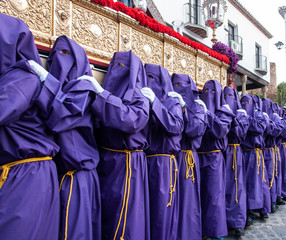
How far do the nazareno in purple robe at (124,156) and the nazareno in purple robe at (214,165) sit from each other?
4.15 feet

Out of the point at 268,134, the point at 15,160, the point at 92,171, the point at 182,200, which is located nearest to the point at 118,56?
the point at 92,171

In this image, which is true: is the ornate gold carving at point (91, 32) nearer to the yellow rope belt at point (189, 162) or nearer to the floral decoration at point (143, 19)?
the floral decoration at point (143, 19)

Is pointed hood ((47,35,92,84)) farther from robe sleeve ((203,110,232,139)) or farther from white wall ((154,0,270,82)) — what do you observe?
white wall ((154,0,270,82))

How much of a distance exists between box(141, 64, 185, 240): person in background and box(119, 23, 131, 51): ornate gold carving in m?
1.28

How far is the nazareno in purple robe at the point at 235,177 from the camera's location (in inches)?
151

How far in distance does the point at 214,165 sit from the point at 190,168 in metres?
0.55

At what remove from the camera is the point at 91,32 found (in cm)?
365

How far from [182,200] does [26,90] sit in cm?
228

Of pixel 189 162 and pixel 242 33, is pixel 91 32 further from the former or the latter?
pixel 242 33

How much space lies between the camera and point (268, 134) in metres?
5.32

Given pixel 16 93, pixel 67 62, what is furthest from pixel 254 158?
pixel 16 93

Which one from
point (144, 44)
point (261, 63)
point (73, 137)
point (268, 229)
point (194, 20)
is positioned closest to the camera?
point (73, 137)

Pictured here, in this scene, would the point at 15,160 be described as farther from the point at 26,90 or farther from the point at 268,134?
the point at 268,134

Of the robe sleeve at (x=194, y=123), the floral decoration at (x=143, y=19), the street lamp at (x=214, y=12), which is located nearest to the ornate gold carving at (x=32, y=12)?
the floral decoration at (x=143, y=19)
